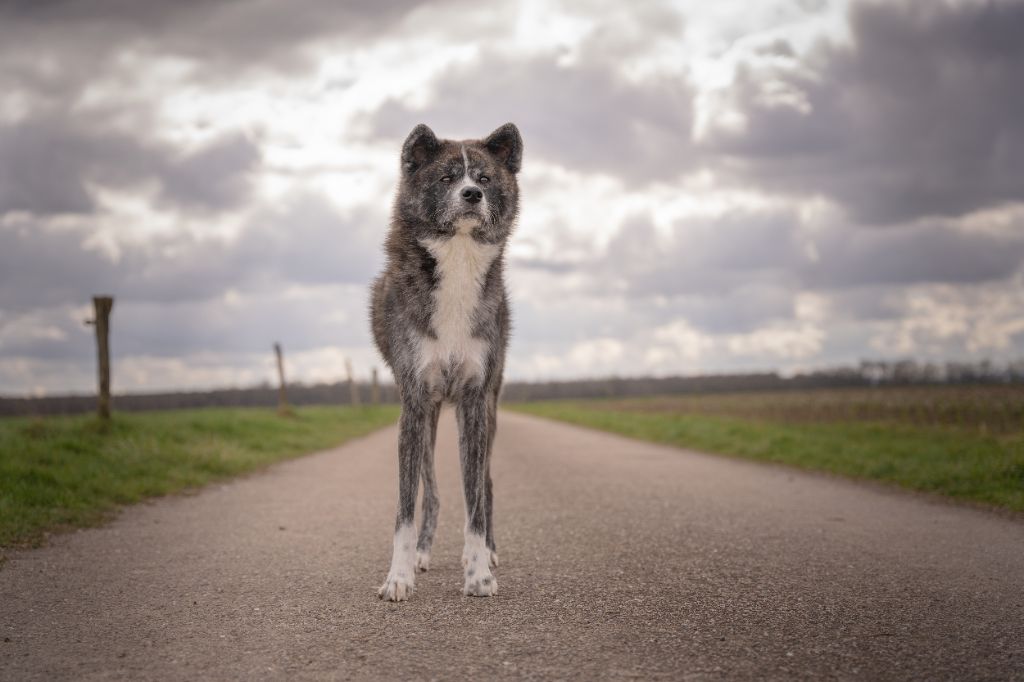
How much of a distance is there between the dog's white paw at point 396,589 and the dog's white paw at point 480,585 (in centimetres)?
36

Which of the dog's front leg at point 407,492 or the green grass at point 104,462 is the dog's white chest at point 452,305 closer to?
the dog's front leg at point 407,492

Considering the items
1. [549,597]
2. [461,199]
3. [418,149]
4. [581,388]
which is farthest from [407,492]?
[581,388]

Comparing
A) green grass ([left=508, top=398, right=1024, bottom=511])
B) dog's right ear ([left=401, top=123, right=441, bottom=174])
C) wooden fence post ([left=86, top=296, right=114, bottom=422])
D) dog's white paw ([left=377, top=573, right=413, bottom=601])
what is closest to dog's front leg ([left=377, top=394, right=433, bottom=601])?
dog's white paw ([left=377, top=573, right=413, bottom=601])

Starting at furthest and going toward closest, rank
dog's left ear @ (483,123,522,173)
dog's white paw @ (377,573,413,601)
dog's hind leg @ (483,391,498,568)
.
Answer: dog's hind leg @ (483,391,498,568), dog's left ear @ (483,123,522,173), dog's white paw @ (377,573,413,601)

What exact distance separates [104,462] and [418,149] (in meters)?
9.07

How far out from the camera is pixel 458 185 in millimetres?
4992

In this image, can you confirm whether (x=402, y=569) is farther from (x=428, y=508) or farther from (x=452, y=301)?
(x=452, y=301)

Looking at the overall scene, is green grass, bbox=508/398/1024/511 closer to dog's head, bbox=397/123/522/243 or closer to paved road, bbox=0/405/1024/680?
paved road, bbox=0/405/1024/680

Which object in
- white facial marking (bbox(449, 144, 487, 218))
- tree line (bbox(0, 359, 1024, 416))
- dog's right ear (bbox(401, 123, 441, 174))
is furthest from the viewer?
tree line (bbox(0, 359, 1024, 416))

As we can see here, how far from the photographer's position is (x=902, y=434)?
2042 cm

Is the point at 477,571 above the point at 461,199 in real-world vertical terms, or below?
below

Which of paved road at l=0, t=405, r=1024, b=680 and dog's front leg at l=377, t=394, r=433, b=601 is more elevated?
dog's front leg at l=377, t=394, r=433, b=601

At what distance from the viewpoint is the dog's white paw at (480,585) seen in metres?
4.91

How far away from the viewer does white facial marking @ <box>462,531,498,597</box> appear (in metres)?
4.91
